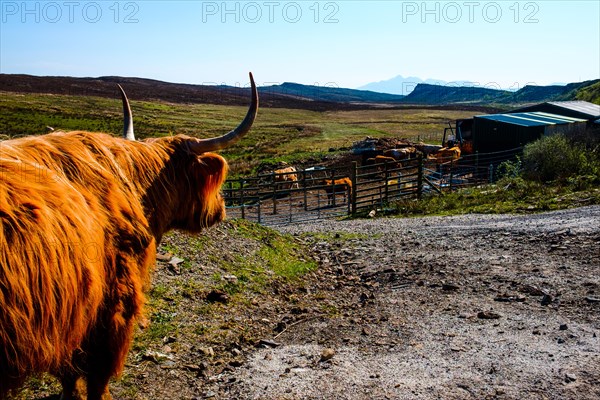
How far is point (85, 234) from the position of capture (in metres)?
2.91

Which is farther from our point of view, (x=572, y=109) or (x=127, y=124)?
(x=572, y=109)

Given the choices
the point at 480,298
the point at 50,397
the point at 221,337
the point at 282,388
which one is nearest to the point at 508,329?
the point at 480,298

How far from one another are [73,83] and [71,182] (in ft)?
433

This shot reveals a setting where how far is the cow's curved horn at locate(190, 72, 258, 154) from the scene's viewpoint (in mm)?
4031

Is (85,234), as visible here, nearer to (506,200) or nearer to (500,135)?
(506,200)

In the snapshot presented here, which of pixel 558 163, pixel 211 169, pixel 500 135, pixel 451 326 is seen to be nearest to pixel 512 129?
pixel 500 135

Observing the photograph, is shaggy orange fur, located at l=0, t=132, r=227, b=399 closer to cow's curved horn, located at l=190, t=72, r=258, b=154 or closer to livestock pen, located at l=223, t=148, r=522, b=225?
cow's curved horn, located at l=190, t=72, r=258, b=154

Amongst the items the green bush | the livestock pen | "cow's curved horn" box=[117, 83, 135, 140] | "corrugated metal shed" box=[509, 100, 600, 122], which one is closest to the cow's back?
"cow's curved horn" box=[117, 83, 135, 140]

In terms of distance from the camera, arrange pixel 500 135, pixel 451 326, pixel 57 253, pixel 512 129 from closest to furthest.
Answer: pixel 57 253 < pixel 451 326 < pixel 512 129 < pixel 500 135

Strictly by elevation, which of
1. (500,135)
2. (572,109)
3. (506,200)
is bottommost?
(506,200)

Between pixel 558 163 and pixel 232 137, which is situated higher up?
pixel 232 137

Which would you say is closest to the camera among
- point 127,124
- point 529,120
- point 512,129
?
point 127,124

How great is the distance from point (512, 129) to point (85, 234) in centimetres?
3027

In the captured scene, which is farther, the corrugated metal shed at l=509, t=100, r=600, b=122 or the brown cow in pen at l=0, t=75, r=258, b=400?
the corrugated metal shed at l=509, t=100, r=600, b=122
